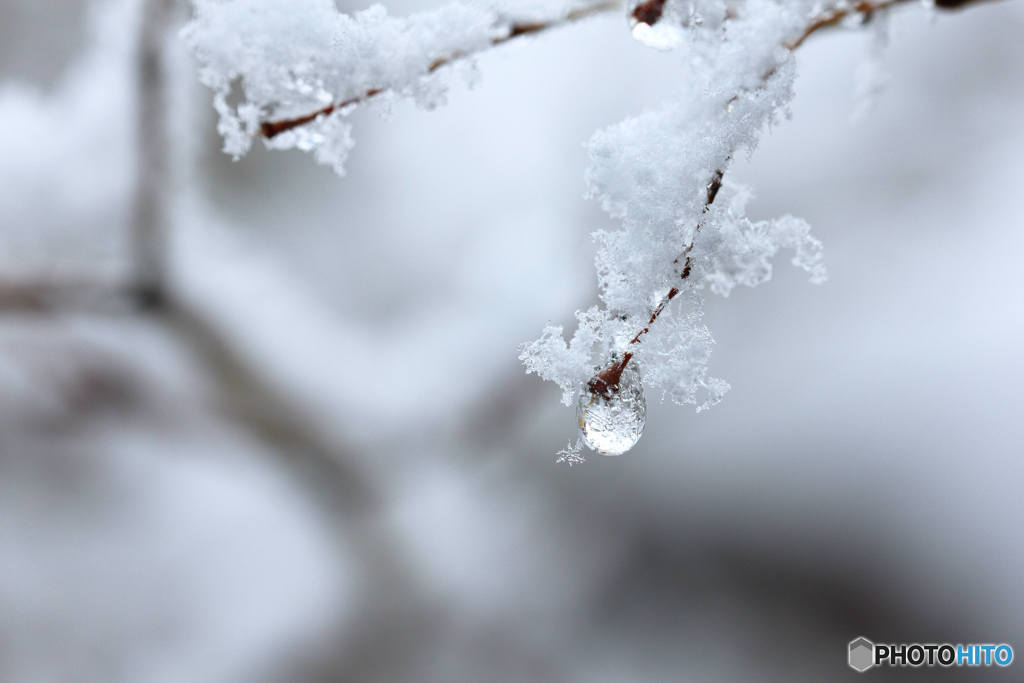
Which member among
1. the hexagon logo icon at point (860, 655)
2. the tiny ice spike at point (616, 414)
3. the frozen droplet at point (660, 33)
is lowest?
the hexagon logo icon at point (860, 655)

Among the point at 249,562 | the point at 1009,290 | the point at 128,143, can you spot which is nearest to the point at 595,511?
the point at 249,562

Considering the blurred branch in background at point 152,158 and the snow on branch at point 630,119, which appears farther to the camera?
the blurred branch in background at point 152,158

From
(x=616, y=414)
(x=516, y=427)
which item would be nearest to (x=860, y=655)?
(x=516, y=427)

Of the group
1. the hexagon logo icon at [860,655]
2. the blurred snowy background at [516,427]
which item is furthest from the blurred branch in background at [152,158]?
the hexagon logo icon at [860,655]

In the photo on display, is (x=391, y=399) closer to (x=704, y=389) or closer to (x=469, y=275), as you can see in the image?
(x=469, y=275)

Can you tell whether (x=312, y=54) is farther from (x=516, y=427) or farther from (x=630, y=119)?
(x=516, y=427)

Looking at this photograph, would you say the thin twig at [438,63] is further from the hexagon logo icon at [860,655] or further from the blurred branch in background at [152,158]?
the hexagon logo icon at [860,655]
